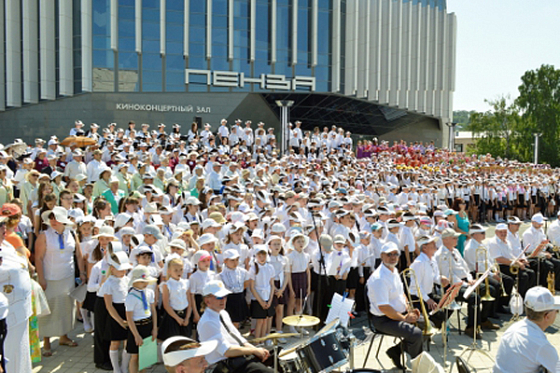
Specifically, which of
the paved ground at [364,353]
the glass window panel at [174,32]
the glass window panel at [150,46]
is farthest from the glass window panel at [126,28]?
the paved ground at [364,353]

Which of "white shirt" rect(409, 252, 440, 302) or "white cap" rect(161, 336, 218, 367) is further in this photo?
"white shirt" rect(409, 252, 440, 302)

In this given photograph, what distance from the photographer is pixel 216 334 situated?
5.12 m

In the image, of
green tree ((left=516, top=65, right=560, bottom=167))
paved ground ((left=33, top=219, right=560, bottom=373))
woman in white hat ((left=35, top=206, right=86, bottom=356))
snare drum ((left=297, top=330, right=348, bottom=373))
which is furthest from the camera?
green tree ((left=516, top=65, right=560, bottom=167))

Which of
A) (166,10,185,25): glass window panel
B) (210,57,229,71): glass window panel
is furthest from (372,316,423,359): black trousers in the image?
(166,10,185,25): glass window panel

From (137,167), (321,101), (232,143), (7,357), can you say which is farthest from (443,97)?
(7,357)

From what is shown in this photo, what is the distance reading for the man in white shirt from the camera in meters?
4.07

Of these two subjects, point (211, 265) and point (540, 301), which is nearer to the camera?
point (540, 301)

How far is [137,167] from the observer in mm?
13852

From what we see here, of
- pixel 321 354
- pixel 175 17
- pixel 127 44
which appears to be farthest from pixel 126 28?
pixel 321 354

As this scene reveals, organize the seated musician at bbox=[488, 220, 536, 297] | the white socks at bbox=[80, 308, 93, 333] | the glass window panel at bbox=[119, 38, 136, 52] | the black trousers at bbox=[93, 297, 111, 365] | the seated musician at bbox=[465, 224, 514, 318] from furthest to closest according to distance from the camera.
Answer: the glass window panel at bbox=[119, 38, 136, 52]
the seated musician at bbox=[488, 220, 536, 297]
the seated musician at bbox=[465, 224, 514, 318]
the white socks at bbox=[80, 308, 93, 333]
the black trousers at bbox=[93, 297, 111, 365]

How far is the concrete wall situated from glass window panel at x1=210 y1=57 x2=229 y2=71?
6.08 ft

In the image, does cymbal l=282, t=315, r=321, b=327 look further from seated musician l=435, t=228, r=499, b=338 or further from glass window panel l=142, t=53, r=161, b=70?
glass window panel l=142, t=53, r=161, b=70

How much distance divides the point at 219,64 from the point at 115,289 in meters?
29.5

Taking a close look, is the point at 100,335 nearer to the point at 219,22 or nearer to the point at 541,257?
the point at 541,257
